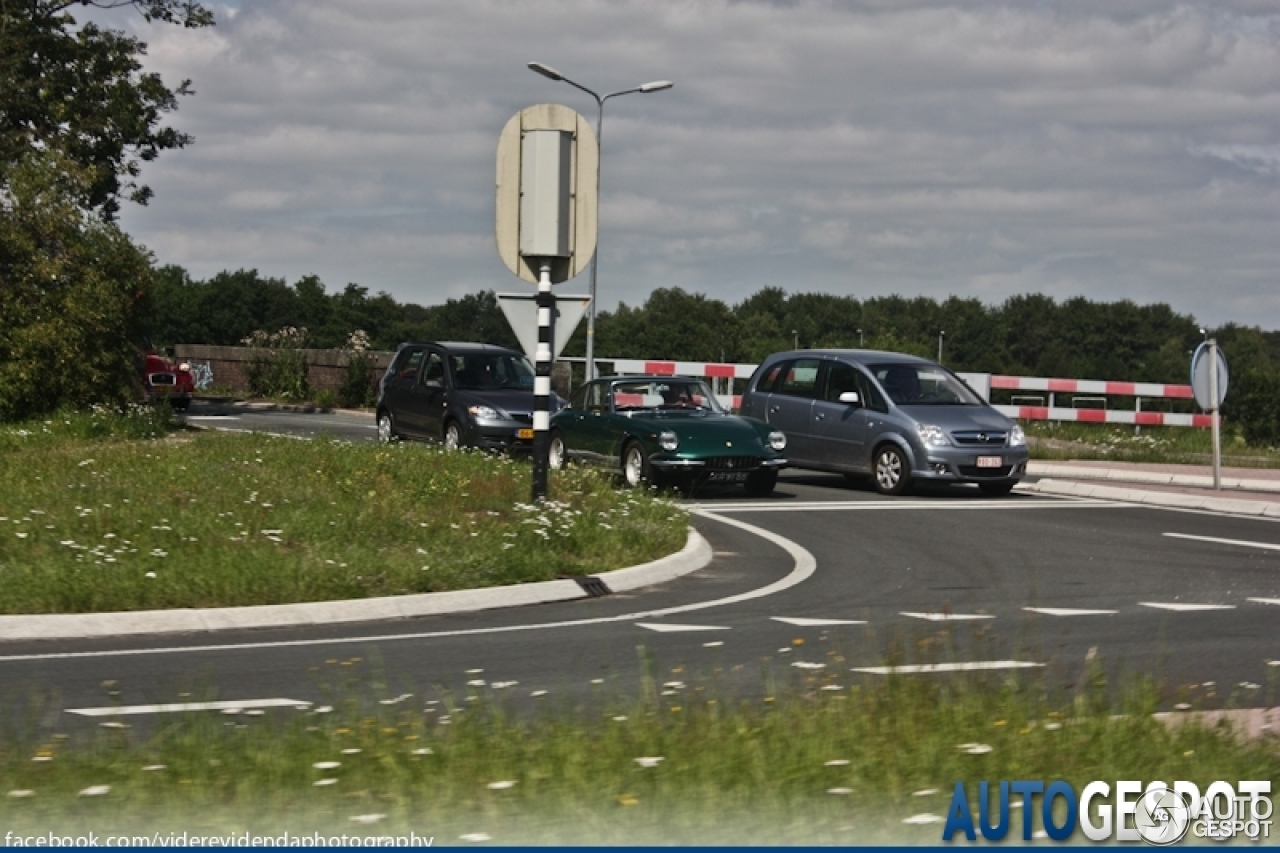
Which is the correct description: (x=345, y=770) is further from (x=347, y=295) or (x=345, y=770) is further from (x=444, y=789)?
(x=347, y=295)

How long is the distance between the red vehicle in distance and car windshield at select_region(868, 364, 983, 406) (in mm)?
22248

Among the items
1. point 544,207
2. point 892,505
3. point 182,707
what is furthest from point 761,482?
point 182,707

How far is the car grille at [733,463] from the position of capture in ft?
67.4

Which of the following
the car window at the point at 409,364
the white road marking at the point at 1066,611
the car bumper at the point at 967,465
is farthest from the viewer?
the car window at the point at 409,364

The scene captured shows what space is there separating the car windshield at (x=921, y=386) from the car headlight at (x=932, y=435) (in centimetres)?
68

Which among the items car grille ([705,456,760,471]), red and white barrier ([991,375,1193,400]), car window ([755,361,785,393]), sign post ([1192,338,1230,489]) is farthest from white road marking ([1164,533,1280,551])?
red and white barrier ([991,375,1193,400])

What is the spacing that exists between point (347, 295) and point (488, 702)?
127m

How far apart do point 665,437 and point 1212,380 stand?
739 cm

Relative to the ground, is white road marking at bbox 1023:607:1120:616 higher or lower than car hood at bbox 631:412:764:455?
lower

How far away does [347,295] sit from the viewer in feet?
433

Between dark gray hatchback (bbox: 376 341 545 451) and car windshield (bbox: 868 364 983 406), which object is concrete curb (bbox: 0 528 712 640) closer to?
car windshield (bbox: 868 364 983 406)

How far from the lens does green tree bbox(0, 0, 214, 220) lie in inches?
1507

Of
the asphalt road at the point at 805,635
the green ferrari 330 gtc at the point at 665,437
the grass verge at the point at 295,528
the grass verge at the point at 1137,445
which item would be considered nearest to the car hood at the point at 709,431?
the green ferrari 330 gtc at the point at 665,437

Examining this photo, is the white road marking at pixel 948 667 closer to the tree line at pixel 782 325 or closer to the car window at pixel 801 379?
the car window at pixel 801 379
